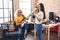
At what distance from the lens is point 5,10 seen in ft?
25.1

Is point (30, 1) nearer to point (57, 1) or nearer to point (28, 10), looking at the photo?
point (28, 10)

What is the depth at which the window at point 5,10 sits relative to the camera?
7566 millimetres

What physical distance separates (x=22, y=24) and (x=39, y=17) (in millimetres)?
1239

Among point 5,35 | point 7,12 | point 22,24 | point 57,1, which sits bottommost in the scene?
point 5,35

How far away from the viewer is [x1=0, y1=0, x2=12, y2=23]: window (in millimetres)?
7566

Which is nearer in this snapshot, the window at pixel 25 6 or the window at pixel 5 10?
the window at pixel 5 10

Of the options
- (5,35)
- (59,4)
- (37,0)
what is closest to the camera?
(5,35)

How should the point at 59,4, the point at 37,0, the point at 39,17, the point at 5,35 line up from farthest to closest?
1. the point at 37,0
2. the point at 59,4
3. the point at 5,35
4. the point at 39,17

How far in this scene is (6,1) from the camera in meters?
7.59

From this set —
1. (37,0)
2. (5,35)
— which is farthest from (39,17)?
(37,0)

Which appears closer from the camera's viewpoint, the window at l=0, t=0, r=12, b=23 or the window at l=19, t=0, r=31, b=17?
the window at l=0, t=0, r=12, b=23

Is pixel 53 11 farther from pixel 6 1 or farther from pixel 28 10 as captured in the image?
pixel 6 1

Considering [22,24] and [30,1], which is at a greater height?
[30,1]

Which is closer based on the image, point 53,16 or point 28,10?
point 53,16
